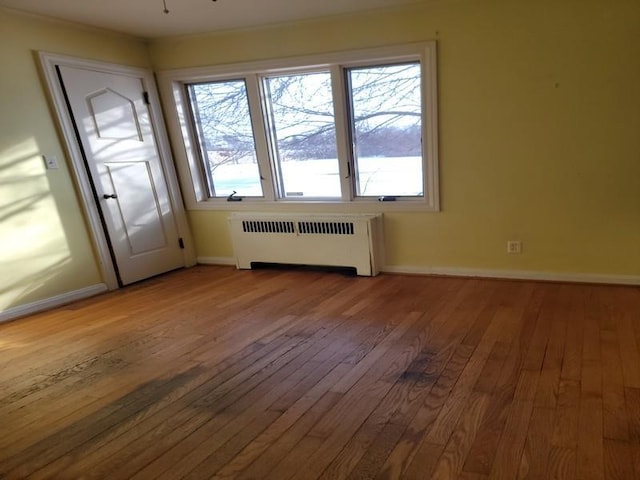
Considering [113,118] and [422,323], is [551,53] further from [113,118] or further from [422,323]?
[113,118]

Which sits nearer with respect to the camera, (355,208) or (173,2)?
(173,2)

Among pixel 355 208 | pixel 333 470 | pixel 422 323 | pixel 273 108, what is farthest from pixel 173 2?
pixel 333 470

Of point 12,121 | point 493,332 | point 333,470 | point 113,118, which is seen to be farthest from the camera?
point 113,118

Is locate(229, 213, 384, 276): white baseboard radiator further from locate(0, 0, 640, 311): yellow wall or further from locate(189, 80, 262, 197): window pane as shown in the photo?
locate(189, 80, 262, 197): window pane

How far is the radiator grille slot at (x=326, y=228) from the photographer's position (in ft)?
11.8

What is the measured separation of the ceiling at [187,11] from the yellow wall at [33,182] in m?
0.19

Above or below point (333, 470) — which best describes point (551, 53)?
above

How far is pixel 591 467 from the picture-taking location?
1.35 meters

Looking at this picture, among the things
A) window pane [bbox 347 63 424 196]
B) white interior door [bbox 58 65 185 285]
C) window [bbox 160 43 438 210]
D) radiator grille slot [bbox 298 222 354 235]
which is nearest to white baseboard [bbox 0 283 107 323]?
white interior door [bbox 58 65 185 285]

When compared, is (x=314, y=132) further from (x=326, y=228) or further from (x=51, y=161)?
(x=51, y=161)

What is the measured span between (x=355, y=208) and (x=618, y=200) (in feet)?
6.62

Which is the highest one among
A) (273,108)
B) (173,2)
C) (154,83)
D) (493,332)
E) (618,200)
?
(173,2)

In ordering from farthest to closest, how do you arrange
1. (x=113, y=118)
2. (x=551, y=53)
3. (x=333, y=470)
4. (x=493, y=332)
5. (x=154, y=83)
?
(x=154, y=83) < (x=113, y=118) < (x=551, y=53) < (x=493, y=332) < (x=333, y=470)

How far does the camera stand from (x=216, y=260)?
4.44 metres
